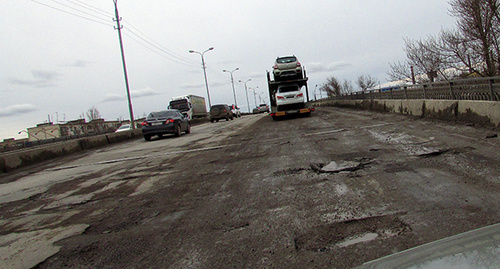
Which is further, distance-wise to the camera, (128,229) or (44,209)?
(44,209)

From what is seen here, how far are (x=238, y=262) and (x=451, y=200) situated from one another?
244 centimetres

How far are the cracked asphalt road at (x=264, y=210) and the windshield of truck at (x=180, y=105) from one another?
30281 millimetres

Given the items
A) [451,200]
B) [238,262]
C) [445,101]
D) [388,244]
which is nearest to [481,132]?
[445,101]

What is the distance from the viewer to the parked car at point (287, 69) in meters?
19.3

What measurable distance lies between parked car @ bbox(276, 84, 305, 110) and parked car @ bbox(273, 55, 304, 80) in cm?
78

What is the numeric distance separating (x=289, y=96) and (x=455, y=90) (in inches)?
406

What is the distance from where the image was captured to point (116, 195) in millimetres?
4895

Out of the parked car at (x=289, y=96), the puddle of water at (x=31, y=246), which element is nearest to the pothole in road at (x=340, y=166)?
the puddle of water at (x=31, y=246)

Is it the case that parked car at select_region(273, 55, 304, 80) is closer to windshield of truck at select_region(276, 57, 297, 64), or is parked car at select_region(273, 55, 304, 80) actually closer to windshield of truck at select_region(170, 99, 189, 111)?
windshield of truck at select_region(276, 57, 297, 64)

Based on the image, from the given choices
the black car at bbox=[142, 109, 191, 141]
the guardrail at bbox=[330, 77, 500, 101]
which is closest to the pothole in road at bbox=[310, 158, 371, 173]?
the guardrail at bbox=[330, 77, 500, 101]

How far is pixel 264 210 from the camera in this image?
3561mm

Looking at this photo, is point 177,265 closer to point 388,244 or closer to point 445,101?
point 388,244

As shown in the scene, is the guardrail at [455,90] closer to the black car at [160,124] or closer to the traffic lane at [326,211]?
the traffic lane at [326,211]

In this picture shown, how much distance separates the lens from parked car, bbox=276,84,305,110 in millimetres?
18812
